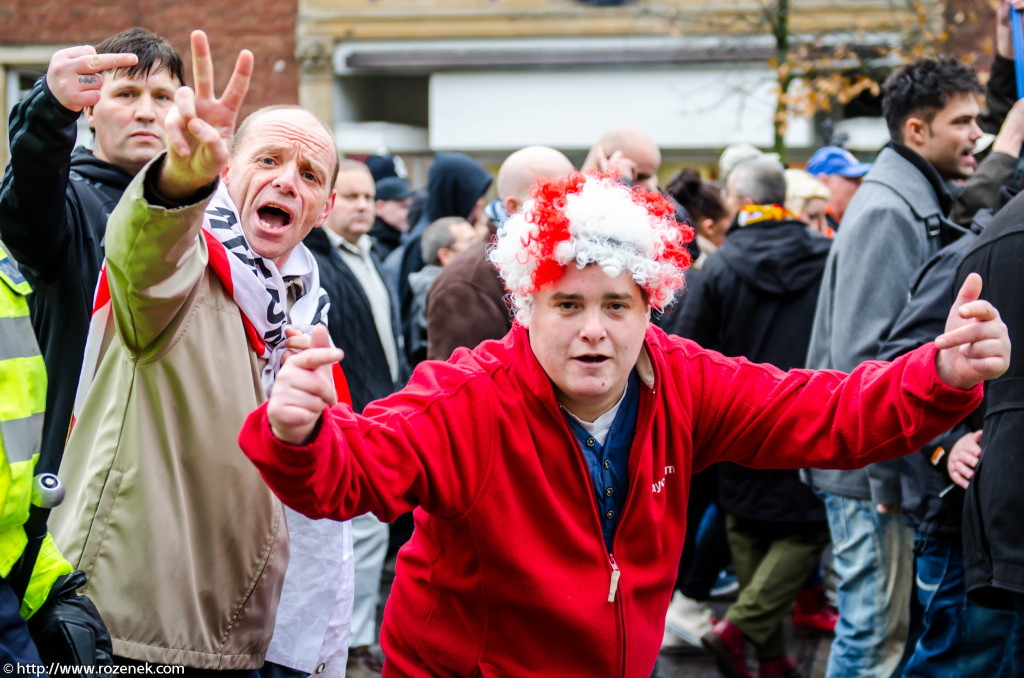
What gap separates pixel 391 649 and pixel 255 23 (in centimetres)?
1533

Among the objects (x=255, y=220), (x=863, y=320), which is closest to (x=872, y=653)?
(x=863, y=320)

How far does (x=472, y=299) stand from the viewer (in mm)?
4301

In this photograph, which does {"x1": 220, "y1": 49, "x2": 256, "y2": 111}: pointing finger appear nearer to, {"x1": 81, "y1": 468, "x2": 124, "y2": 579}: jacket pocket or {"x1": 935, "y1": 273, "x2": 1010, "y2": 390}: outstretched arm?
{"x1": 81, "y1": 468, "x2": 124, "y2": 579}: jacket pocket

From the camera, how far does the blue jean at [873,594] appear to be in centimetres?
429

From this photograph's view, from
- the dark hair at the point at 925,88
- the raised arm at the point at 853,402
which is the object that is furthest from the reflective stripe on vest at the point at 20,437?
the dark hair at the point at 925,88

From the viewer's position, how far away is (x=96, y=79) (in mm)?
2609

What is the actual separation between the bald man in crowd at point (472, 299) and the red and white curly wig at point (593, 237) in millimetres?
1684

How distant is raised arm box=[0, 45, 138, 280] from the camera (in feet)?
8.42

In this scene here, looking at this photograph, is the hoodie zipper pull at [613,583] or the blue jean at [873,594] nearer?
the hoodie zipper pull at [613,583]

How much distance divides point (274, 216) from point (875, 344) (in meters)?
2.48

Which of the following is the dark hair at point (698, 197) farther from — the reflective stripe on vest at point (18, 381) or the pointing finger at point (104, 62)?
the reflective stripe on vest at point (18, 381)

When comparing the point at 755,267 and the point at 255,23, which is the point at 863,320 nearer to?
the point at 755,267

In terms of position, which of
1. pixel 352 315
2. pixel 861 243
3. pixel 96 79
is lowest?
pixel 352 315

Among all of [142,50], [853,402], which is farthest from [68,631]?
[142,50]
